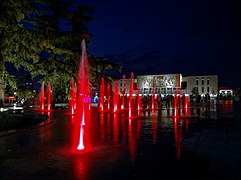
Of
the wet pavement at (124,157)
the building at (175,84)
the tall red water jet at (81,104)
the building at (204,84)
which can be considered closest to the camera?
the wet pavement at (124,157)

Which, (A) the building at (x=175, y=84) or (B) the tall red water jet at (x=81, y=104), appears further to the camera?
(A) the building at (x=175, y=84)

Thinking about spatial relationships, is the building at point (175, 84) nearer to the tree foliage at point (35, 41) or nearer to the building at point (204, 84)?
the building at point (204, 84)

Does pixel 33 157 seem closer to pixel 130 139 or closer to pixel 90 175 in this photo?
pixel 90 175

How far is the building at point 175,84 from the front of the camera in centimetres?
11556

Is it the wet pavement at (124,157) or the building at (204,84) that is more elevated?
the building at (204,84)

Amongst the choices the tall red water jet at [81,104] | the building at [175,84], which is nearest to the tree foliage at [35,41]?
the tall red water jet at [81,104]

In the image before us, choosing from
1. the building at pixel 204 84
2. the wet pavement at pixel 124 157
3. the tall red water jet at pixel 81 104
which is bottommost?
the wet pavement at pixel 124 157

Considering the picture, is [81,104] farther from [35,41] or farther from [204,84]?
[204,84]

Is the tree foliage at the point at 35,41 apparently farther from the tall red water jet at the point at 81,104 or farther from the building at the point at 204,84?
the building at the point at 204,84

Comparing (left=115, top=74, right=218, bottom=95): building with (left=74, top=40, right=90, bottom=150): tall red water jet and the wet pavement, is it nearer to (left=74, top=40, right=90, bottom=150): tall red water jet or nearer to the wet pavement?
(left=74, top=40, right=90, bottom=150): tall red water jet

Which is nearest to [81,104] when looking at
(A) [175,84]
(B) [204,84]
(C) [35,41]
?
(C) [35,41]

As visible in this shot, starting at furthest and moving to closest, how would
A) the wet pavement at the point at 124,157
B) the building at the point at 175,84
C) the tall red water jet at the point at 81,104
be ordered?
the building at the point at 175,84, the tall red water jet at the point at 81,104, the wet pavement at the point at 124,157

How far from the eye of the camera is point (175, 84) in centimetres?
11481

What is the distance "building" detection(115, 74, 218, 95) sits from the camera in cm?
11556
